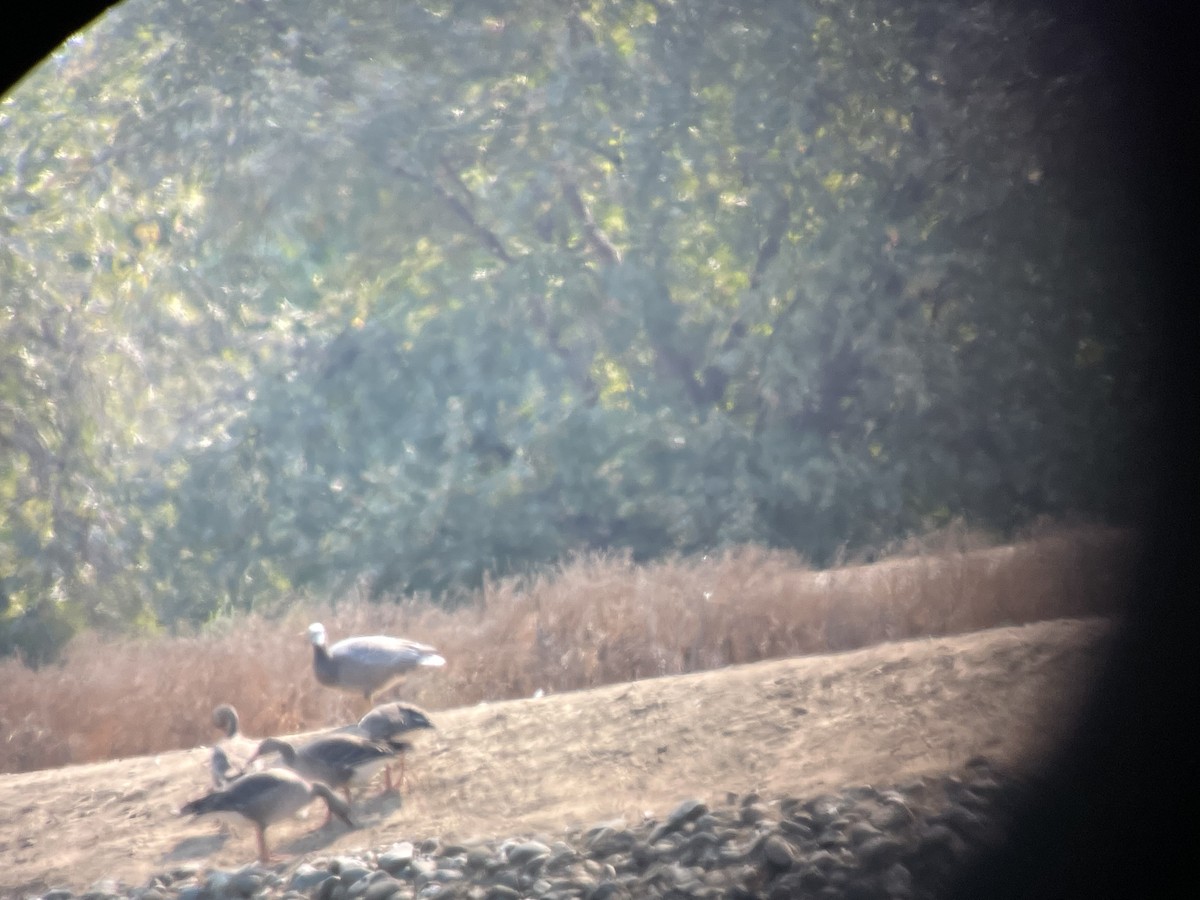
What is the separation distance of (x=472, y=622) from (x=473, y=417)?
20.6 ft

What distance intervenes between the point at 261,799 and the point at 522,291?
11.3m

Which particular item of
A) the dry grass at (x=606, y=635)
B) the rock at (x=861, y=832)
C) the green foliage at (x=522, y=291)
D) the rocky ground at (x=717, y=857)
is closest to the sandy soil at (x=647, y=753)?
the rocky ground at (x=717, y=857)

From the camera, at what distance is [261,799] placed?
6574 mm

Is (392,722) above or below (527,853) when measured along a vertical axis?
above

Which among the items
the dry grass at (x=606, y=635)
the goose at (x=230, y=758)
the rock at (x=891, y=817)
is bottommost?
the dry grass at (x=606, y=635)

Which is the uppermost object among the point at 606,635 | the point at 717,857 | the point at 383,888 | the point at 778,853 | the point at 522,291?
the point at 522,291

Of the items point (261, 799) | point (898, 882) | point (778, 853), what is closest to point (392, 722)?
point (261, 799)

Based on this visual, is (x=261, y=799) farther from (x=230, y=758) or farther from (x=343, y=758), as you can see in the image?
(x=230, y=758)

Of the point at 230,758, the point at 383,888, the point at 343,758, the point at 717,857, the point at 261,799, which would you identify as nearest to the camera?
the point at 717,857

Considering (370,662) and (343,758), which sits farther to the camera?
(370,662)

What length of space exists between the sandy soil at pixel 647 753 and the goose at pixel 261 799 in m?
0.30

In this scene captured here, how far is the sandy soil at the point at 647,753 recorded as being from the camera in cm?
644

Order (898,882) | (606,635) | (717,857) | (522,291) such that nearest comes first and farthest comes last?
(898,882), (717,857), (606,635), (522,291)

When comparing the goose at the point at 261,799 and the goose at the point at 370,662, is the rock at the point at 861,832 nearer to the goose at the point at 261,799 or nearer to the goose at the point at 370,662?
the goose at the point at 261,799
